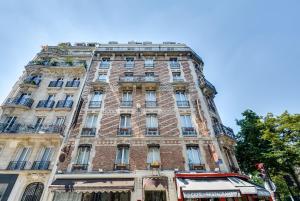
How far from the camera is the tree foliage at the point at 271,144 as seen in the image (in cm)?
1376

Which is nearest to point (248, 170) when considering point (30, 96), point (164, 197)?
point (164, 197)

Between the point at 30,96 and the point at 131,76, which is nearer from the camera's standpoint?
the point at 30,96

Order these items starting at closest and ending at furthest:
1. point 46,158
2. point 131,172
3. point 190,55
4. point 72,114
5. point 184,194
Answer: point 184,194, point 131,172, point 46,158, point 72,114, point 190,55

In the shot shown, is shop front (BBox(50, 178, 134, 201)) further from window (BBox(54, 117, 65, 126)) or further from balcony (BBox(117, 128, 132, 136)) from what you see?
window (BBox(54, 117, 65, 126))

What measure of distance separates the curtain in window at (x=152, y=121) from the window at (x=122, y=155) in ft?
8.30

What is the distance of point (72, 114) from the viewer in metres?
14.2

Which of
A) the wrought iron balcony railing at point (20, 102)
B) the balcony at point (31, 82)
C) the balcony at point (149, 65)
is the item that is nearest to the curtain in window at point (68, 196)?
the wrought iron balcony railing at point (20, 102)

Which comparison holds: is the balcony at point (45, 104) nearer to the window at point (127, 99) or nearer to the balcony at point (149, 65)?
the window at point (127, 99)

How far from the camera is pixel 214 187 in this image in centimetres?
935

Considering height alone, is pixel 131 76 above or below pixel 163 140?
above

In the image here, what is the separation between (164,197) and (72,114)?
941 centimetres

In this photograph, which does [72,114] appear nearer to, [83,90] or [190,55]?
[83,90]

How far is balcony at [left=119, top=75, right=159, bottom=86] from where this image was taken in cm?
1629

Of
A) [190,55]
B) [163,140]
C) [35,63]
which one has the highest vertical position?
[190,55]
